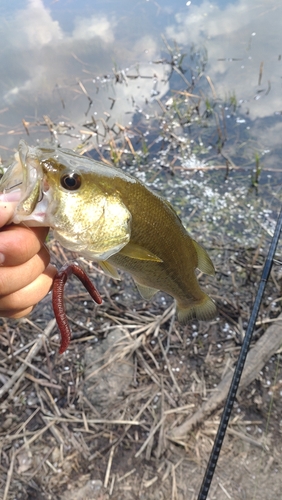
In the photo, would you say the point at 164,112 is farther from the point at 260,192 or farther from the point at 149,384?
the point at 149,384

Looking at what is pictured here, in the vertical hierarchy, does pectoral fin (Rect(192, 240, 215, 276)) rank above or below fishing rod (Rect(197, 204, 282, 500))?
above

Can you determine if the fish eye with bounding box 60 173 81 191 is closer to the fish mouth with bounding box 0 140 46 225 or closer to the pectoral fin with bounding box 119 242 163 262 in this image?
the fish mouth with bounding box 0 140 46 225

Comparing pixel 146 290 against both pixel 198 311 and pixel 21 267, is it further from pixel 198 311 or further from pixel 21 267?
pixel 21 267

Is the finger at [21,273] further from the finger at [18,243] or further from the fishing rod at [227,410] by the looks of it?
the fishing rod at [227,410]

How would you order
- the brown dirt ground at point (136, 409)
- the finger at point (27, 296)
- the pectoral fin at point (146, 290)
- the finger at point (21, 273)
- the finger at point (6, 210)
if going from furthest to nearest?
the brown dirt ground at point (136, 409)
the pectoral fin at point (146, 290)
the finger at point (27, 296)
the finger at point (21, 273)
the finger at point (6, 210)

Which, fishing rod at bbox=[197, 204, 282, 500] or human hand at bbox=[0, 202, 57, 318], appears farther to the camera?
fishing rod at bbox=[197, 204, 282, 500]

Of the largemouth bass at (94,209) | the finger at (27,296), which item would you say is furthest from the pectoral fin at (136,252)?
the finger at (27,296)

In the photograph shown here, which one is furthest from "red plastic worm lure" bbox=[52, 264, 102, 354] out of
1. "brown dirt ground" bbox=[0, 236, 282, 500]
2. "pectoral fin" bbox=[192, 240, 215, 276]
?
"brown dirt ground" bbox=[0, 236, 282, 500]

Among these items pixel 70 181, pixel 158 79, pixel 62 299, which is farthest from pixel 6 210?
pixel 158 79

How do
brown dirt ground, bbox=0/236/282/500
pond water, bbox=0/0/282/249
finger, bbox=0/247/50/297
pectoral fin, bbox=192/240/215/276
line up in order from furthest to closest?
pond water, bbox=0/0/282/249
brown dirt ground, bbox=0/236/282/500
pectoral fin, bbox=192/240/215/276
finger, bbox=0/247/50/297
